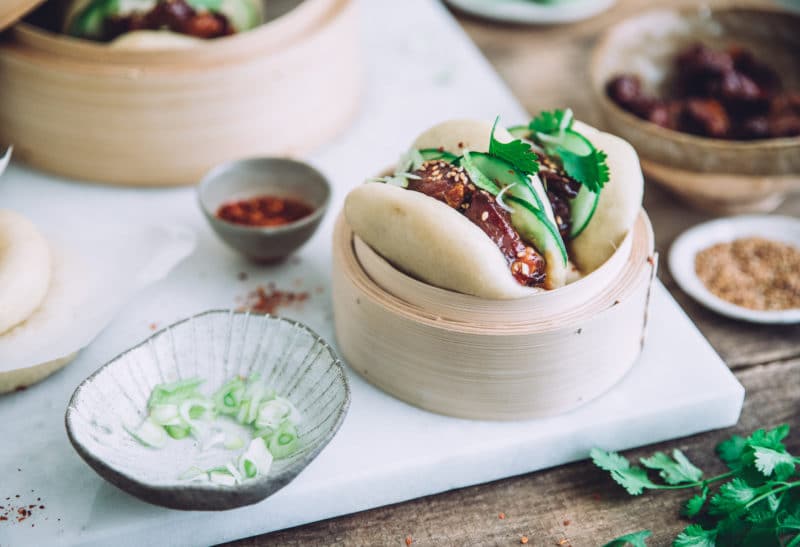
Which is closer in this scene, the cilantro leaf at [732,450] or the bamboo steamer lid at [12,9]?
the cilantro leaf at [732,450]

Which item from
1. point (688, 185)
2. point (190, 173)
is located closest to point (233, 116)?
point (190, 173)

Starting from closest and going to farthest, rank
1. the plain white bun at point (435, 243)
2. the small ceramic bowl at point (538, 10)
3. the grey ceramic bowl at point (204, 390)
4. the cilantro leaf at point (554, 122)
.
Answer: the grey ceramic bowl at point (204, 390)
the plain white bun at point (435, 243)
the cilantro leaf at point (554, 122)
the small ceramic bowl at point (538, 10)

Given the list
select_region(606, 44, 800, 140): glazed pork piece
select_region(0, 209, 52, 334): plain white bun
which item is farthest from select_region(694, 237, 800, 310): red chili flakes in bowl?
select_region(0, 209, 52, 334): plain white bun

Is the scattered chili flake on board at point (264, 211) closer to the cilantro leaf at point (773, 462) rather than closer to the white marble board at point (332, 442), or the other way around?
the white marble board at point (332, 442)

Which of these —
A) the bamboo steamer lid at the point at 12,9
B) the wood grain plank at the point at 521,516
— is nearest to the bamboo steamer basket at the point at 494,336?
the wood grain plank at the point at 521,516

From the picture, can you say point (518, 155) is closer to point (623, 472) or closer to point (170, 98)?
point (623, 472)

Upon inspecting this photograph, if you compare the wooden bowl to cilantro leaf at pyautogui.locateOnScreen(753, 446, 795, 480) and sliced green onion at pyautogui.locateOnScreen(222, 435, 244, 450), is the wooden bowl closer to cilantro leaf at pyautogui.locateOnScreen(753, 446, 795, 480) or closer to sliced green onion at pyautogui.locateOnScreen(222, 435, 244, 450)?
cilantro leaf at pyautogui.locateOnScreen(753, 446, 795, 480)

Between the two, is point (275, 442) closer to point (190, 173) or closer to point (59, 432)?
point (59, 432)
